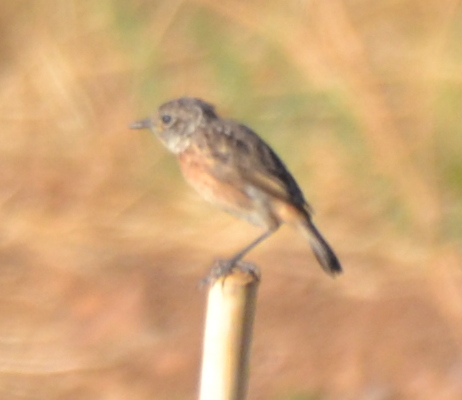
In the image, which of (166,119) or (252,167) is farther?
(166,119)

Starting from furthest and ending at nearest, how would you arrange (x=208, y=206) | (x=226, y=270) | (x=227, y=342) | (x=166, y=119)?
(x=208, y=206) < (x=166, y=119) < (x=226, y=270) < (x=227, y=342)

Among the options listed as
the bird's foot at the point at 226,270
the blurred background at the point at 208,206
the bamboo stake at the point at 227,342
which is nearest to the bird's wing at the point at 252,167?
the bird's foot at the point at 226,270

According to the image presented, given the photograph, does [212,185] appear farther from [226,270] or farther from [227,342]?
[227,342]

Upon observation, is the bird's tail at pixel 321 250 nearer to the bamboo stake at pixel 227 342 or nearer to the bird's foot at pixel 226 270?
the bird's foot at pixel 226 270

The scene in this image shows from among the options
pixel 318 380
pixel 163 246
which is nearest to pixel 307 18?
pixel 163 246

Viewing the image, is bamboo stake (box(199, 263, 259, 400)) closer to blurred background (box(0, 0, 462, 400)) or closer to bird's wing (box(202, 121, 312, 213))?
bird's wing (box(202, 121, 312, 213))

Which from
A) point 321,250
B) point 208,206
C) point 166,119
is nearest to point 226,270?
point 321,250
